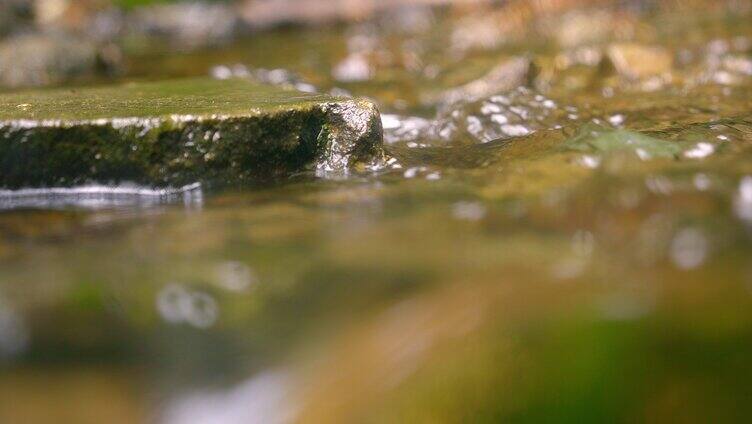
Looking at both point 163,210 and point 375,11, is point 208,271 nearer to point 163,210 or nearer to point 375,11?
point 163,210

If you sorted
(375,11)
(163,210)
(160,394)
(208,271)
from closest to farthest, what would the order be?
(160,394) < (208,271) < (163,210) < (375,11)

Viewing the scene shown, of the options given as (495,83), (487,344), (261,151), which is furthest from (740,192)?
(495,83)

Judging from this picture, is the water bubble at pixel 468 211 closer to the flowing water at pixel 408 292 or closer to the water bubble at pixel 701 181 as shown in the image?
the flowing water at pixel 408 292

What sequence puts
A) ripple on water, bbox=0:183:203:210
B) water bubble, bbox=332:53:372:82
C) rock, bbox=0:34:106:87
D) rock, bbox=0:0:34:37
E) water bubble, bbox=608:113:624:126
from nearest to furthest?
1. ripple on water, bbox=0:183:203:210
2. water bubble, bbox=608:113:624:126
3. water bubble, bbox=332:53:372:82
4. rock, bbox=0:34:106:87
5. rock, bbox=0:0:34:37

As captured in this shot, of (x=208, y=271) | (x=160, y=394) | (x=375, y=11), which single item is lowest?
(x=160, y=394)

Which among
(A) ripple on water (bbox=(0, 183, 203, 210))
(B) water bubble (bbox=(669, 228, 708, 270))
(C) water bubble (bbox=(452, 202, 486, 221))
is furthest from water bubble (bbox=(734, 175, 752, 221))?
(A) ripple on water (bbox=(0, 183, 203, 210))

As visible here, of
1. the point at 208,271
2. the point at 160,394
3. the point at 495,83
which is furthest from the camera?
the point at 495,83

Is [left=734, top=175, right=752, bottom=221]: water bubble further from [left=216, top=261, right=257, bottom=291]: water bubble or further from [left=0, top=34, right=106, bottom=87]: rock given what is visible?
[left=0, top=34, right=106, bottom=87]: rock
